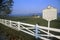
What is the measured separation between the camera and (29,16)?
9.40m

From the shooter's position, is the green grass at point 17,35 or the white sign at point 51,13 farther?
the green grass at point 17,35

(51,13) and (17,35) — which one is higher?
(51,13)

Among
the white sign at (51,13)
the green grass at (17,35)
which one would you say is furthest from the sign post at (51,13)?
the green grass at (17,35)

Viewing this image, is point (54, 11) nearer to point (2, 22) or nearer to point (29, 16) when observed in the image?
point (29, 16)

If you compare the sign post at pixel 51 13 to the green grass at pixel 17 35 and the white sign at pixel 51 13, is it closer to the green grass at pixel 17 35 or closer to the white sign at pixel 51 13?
the white sign at pixel 51 13

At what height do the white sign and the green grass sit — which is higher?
the white sign

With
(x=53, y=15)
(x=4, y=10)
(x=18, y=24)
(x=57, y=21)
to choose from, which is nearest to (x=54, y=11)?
(x=53, y=15)

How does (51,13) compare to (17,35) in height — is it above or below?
above

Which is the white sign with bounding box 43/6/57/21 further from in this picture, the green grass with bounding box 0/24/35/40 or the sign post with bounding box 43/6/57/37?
the green grass with bounding box 0/24/35/40

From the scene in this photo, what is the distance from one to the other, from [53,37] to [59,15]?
8.16 feet

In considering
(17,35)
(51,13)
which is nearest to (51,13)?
(51,13)

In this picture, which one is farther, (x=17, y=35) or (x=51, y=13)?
(x=17, y=35)

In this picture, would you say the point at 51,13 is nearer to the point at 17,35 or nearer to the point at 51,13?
the point at 51,13

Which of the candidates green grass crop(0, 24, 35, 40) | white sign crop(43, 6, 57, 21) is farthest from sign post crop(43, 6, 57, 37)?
green grass crop(0, 24, 35, 40)
